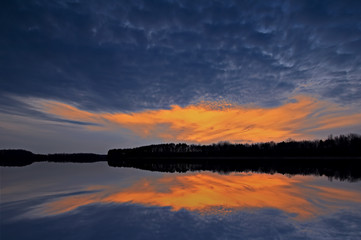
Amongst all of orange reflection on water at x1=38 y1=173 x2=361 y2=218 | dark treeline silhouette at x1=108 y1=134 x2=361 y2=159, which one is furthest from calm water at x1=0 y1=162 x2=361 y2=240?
dark treeline silhouette at x1=108 y1=134 x2=361 y2=159

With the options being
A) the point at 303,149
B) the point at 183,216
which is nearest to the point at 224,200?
the point at 183,216

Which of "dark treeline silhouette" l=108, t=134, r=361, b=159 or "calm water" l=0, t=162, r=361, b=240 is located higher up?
"dark treeline silhouette" l=108, t=134, r=361, b=159

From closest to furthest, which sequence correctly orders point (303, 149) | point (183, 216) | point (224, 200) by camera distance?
point (183, 216) < point (224, 200) < point (303, 149)

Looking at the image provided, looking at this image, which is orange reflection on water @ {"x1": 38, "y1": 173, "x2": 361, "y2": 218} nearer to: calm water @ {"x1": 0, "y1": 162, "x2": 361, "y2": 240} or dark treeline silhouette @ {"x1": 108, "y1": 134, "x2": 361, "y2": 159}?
calm water @ {"x1": 0, "y1": 162, "x2": 361, "y2": 240}

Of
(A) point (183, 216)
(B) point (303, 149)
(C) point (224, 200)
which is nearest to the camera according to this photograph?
(A) point (183, 216)

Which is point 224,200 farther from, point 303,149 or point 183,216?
point 303,149

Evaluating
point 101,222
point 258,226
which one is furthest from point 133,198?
point 258,226

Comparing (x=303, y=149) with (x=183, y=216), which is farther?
(x=303, y=149)

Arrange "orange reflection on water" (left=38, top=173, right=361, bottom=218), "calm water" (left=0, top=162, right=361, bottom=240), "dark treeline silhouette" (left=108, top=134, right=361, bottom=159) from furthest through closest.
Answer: "dark treeline silhouette" (left=108, top=134, right=361, bottom=159) < "orange reflection on water" (left=38, top=173, right=361, bottom=218) < "calm water" (left=0, top=162, right=361, bottom=240)

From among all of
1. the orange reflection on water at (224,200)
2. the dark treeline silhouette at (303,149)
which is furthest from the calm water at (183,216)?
the dark treeline silhouette at (303,149)

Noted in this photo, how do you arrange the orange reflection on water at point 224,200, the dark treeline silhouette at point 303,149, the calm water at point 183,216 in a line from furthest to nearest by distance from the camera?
the dark treeline silhouette at point 303,149
the orange reflection on water at point 224,200
the calm water at point 183,216

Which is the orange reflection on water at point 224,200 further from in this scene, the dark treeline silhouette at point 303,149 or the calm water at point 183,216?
the dark treeline silhouette at point 303,149

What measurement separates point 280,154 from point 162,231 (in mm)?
152604

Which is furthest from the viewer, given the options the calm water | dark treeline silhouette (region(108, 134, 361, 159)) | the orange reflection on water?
dark treeline silhouette (region(108, 134, 361, 159))
